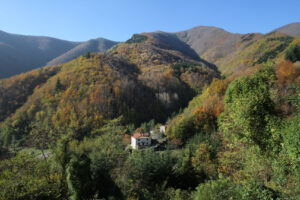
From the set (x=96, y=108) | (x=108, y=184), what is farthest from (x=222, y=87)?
(x=108, y=184)

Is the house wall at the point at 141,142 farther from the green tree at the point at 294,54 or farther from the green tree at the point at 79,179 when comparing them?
the green tree at the point at 294,54

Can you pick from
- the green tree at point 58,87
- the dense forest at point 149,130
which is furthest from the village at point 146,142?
the green tree at point 58,87

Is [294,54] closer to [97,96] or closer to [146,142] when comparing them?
[146,142]

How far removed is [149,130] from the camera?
157 ft

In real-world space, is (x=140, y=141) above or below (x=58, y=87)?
below

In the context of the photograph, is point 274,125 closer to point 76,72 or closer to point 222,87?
point 222,87

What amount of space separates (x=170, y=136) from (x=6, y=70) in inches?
6935

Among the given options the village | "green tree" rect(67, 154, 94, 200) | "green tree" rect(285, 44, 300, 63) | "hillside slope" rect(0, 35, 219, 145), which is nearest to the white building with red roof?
the village

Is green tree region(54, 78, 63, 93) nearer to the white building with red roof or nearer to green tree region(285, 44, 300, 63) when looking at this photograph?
the white building with red roof

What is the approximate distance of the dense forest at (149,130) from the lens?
301 inches

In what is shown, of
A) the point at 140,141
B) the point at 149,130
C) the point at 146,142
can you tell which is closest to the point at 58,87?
the point at 149,130

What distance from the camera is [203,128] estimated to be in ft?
127

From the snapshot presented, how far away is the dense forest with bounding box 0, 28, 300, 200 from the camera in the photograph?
7633 mm

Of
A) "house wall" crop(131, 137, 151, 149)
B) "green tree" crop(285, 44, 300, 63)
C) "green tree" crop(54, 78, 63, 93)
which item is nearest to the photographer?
"house wall" crop(131, 137, 151, 149)
